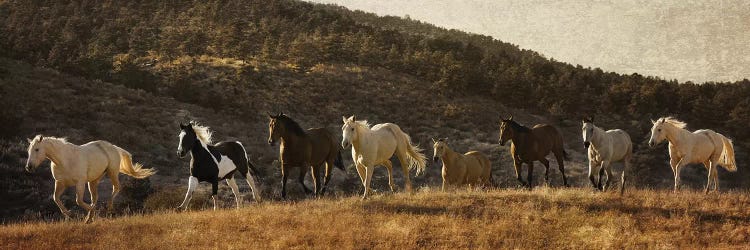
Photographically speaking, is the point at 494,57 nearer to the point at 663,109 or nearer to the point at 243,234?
the point at 663,109

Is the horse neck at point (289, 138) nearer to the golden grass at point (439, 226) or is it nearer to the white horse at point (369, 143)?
the white horse at point (369, 143)

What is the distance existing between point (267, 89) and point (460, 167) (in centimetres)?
2904

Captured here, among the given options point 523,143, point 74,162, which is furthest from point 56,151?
point 523,143

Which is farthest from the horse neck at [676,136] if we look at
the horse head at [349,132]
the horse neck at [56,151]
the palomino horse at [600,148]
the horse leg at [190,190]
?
the horse neck at [56,151]

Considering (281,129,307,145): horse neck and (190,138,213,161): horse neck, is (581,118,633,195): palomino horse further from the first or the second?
(190,138,213,161): horse neck

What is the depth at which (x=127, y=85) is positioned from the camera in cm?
Result: 4153

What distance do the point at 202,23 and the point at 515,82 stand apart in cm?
3274

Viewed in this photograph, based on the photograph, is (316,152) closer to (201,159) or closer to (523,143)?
(201,159)

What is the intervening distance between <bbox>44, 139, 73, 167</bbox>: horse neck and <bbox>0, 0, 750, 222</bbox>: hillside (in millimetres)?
7324

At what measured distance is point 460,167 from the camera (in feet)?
58.5

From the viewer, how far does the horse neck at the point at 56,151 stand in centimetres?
1119

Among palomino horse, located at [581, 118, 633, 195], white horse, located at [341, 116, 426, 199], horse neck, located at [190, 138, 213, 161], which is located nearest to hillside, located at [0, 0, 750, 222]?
horse neck, located at [190, 138, 213, 161]

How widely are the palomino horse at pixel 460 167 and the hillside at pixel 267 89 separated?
24.6 ft

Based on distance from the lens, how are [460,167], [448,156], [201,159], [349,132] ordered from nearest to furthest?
[201,159] → [349,132] → [448,156] → [460,167]
